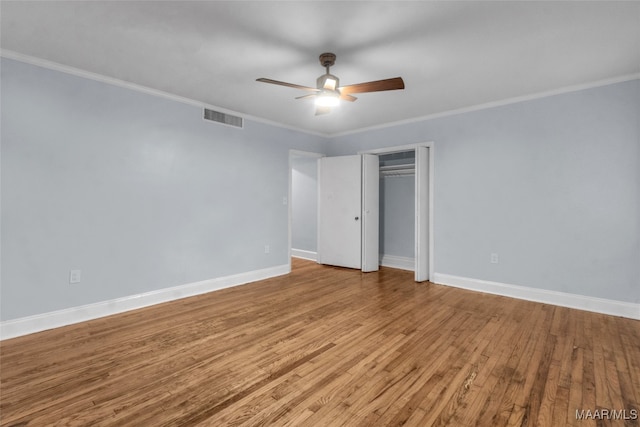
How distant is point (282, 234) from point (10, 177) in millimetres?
3305

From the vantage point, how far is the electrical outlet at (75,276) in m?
2.98

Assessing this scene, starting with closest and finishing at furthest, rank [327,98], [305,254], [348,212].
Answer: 1. [327,98]
2. [348,212]
3. [305,254]

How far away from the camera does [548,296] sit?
11.7ft

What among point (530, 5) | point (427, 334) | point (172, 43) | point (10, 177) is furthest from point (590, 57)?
point (10, 177)

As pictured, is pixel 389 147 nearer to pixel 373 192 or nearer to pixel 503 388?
pixel 373 192

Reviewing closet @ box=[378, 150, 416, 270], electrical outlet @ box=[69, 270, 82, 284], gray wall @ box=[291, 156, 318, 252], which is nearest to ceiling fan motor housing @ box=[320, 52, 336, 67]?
closet @ box=[378, 150, 416, 270]

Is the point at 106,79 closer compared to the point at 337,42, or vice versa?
the point at 337,42

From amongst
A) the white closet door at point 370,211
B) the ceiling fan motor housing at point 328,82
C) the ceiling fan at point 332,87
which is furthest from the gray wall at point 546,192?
the ceiling fan motor housing at point 328,82

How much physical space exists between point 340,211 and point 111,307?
3.66 m

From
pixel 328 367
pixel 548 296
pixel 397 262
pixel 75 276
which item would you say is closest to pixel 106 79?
pixel 75 276

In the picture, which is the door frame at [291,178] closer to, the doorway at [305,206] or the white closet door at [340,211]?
the white closet door at [340,211]

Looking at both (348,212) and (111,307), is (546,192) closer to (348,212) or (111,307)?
(348,212)

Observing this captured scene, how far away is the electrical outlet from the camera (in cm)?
298

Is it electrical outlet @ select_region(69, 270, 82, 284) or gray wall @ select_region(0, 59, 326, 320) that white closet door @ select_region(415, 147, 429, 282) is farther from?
electrical outlet @ select_region(69, 270, 82, 284)
